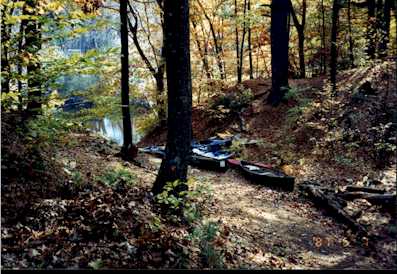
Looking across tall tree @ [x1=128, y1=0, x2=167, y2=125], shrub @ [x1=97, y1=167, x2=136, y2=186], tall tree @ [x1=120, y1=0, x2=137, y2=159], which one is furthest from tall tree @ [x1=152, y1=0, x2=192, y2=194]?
tall tree @ [x1=128, y1=0, x2=167, y2=125]

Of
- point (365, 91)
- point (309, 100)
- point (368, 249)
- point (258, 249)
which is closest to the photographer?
point (368, 249)

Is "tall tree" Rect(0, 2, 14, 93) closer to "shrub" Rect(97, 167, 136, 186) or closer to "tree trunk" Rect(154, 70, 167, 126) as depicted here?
"shrub" Rect(97, 167, 136, 186)

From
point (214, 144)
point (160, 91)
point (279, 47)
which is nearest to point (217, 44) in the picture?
point (160, 91)

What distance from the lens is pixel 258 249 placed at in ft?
21.8

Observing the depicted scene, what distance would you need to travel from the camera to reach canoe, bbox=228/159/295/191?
1055 centimetres

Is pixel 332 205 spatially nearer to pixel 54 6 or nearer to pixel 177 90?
pixel 177 90

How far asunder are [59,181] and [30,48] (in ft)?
8.20

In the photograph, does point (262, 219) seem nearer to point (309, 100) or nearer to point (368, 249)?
point (368, 249)

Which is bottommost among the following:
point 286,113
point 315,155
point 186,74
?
point 315,155

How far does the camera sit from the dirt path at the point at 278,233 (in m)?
6.07

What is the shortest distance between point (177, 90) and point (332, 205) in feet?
14.7

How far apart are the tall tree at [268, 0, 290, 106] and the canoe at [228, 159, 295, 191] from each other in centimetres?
506

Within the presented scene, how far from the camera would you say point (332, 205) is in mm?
8453

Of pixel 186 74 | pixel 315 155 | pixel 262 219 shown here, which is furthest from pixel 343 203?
pixel 186 74
